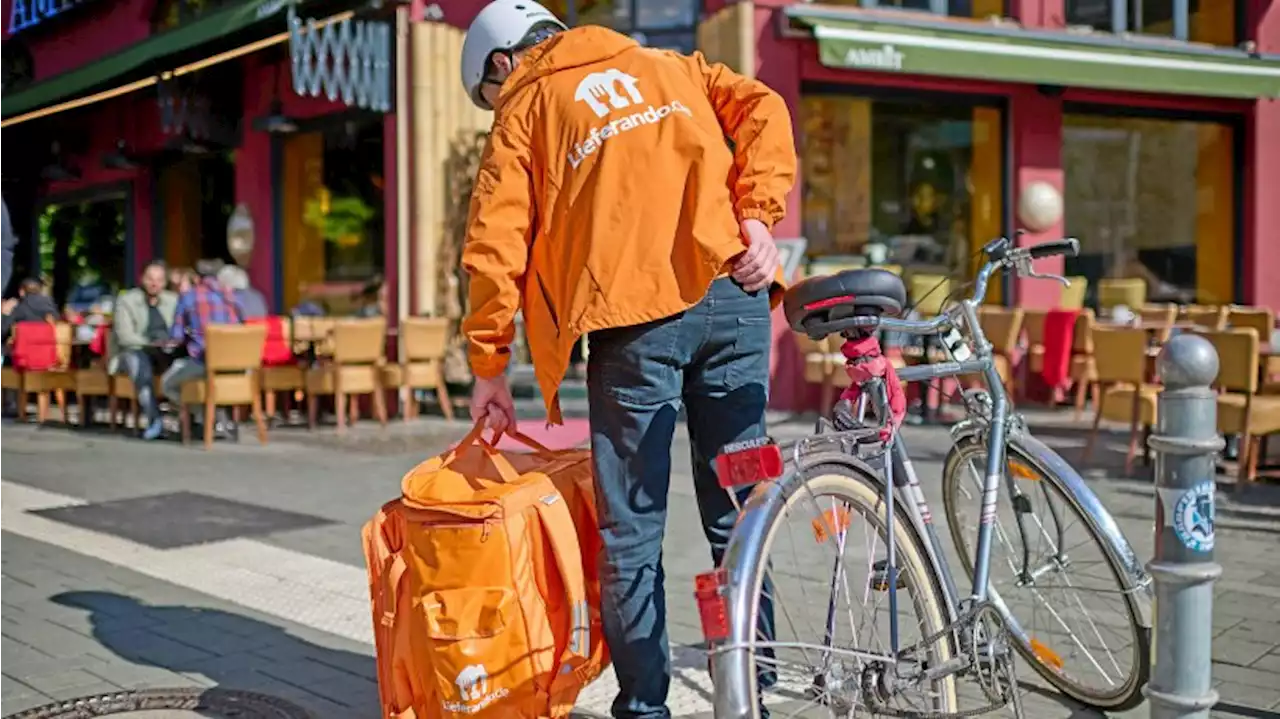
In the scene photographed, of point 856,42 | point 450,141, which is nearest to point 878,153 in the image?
point 856,42

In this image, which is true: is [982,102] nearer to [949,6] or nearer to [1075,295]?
[949,6]

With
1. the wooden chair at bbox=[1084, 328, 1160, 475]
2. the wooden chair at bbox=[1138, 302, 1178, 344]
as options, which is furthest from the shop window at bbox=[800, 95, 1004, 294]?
the wooden chair at bbox=[1084, 328, 1160, 475]

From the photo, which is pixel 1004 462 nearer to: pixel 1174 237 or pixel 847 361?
pixel 847 361

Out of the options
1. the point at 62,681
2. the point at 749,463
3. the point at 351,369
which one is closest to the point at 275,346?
the point at 351,369

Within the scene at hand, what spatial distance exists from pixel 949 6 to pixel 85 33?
12.8 metres

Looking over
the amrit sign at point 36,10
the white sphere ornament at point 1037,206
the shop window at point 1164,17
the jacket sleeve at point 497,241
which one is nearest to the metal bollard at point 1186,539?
the jacket sleeve at point 497,241

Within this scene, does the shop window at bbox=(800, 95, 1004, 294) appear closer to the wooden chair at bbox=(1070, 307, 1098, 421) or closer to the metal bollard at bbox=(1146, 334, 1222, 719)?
the wooden chair at bbox=(1070, 307, 1098, 421)

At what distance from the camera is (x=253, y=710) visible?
3539 mm

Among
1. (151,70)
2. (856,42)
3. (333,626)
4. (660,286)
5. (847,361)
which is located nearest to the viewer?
(660,286)

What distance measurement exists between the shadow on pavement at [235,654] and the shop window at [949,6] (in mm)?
9997

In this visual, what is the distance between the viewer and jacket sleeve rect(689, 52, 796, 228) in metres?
2.90

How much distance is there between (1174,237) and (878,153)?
14.9ft

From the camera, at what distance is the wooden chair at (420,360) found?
1158 cm

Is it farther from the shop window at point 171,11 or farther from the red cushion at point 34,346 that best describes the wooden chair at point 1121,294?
the shop window at point 171,11
